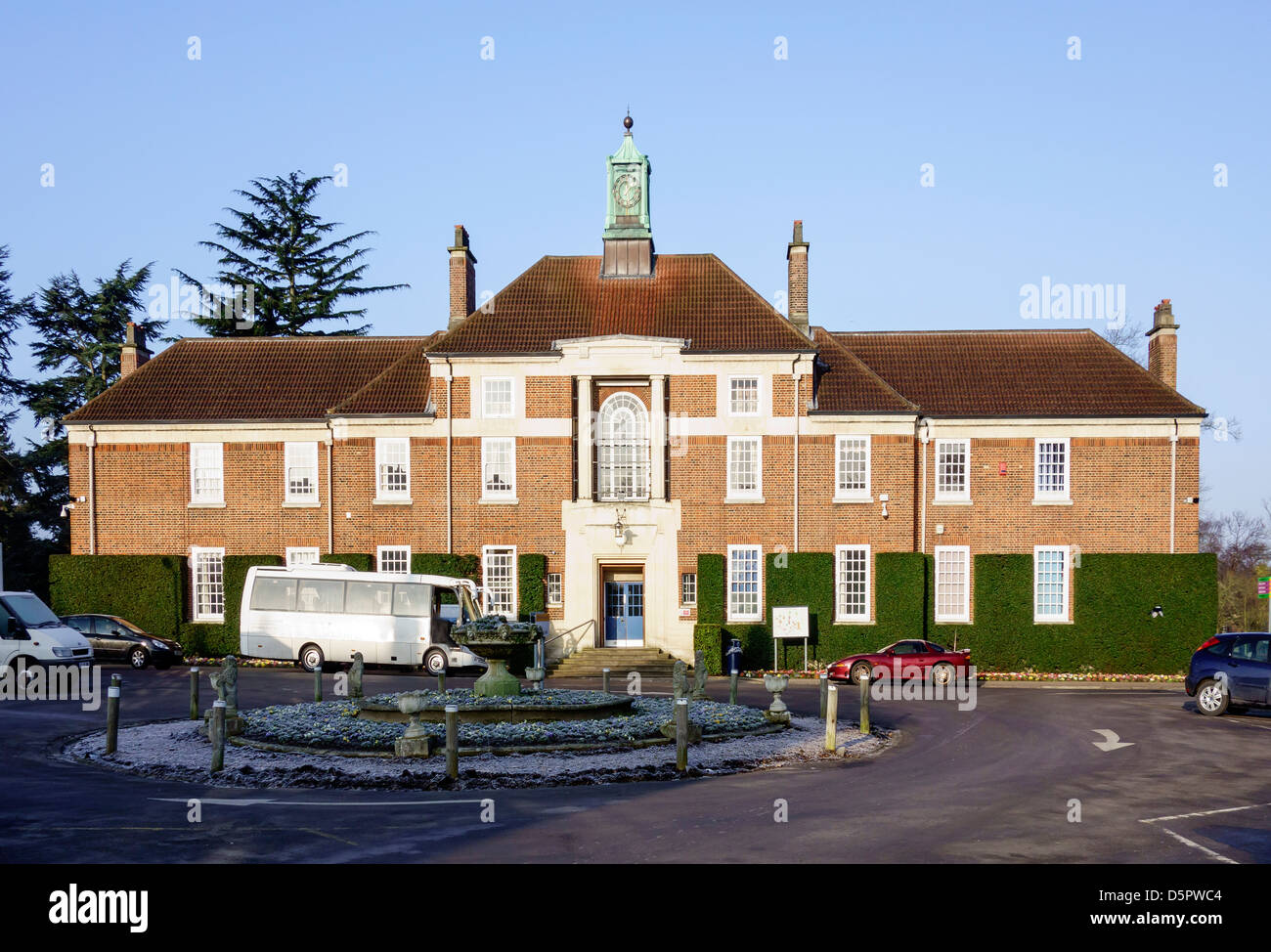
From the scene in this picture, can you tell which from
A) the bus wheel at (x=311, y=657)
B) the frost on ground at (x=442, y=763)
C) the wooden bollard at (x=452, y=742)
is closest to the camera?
the wooden bollard at (x=452, y=742)

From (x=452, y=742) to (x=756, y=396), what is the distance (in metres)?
22.2

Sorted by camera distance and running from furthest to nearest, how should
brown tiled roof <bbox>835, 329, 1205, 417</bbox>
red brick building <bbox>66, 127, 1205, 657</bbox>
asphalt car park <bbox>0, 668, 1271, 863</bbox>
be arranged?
brown tiled roof <bbox>835, 329, 1205, 417</bbox>, red brick building <bbox>66, 127, 1205, 657</bbox>, asphalt car park <bbox>0, 668, 1271, 863</bbox>

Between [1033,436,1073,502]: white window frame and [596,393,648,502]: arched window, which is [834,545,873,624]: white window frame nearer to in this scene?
[1033,436,1073,502]: white window frame

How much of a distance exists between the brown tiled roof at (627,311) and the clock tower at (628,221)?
1.47ft

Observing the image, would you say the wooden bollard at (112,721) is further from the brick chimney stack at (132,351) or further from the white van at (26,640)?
the brick chimney stack at (132,351)

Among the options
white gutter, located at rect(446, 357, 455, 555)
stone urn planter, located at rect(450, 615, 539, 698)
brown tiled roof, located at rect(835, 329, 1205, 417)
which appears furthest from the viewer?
brown tiled roof, located at rect(835, 329, 1205, 417)

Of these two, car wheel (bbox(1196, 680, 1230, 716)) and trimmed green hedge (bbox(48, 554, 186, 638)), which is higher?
trimmed green hedge (bbox(48, 554, 186, 638))

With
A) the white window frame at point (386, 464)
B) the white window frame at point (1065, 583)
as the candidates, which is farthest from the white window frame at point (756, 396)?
the white window frame at point (386, 464)

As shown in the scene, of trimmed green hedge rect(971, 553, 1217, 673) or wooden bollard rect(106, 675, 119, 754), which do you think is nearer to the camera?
wooden bollard rect(106, 675, 119, 754)

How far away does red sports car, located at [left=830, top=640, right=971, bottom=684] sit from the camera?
3044cm

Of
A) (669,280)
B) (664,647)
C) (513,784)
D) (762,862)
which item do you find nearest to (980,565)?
(664,647)

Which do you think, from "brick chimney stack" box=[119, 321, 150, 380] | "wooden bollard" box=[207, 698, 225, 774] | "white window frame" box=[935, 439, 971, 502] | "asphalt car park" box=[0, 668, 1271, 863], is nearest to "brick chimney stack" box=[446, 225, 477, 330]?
"brick chimney stack" box=[119, 321, 150, 380]

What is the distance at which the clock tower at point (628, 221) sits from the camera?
38.7 m

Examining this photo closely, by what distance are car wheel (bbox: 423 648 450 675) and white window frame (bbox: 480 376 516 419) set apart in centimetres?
784
